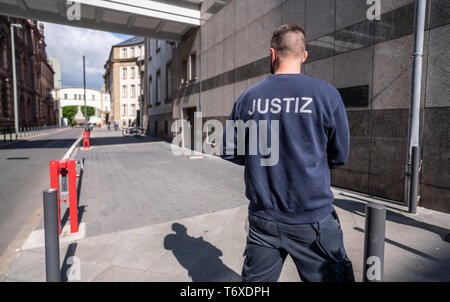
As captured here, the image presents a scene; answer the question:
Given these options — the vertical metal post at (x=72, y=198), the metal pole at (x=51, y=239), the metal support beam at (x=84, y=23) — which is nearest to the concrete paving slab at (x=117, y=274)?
the metal pole at (x=51, y=239)

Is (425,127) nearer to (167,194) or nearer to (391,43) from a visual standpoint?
(391,43)

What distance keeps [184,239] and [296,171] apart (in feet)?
9.01

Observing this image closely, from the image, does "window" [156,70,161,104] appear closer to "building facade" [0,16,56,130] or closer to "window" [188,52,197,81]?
"window" [188,52,197,81]

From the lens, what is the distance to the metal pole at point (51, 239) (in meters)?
2.15

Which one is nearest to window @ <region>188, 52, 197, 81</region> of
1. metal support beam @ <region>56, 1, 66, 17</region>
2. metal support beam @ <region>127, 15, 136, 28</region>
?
metal support beam @ <region>127, 15, 136, 28</region>

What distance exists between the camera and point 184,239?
386 cm

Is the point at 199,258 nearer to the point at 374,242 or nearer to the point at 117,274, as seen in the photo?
the point at 117,274

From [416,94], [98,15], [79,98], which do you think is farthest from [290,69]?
[79,98]

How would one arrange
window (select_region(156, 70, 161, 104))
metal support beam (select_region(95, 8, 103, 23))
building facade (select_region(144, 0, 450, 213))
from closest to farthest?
building facade (select_region(144, 0, 450, 213)), metal support beam (select_region(95, 8, 103, 23)), window (select_region(156, 70, 161, 104))

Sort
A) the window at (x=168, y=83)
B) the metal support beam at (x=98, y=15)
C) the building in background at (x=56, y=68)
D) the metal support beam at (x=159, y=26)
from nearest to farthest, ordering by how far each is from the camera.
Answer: the metal support beam at (x=98, y=15), the metal support beam at (x=159, y=26), the window at (x=168, y=83), the building in background at (x=56, y=68)

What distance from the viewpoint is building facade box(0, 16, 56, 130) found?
3441cm

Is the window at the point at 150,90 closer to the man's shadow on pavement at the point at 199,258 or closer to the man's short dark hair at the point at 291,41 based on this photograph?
the man's shadow on pavement at the point at 199,258

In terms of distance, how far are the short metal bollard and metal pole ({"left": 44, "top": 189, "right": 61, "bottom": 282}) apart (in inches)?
86.0
